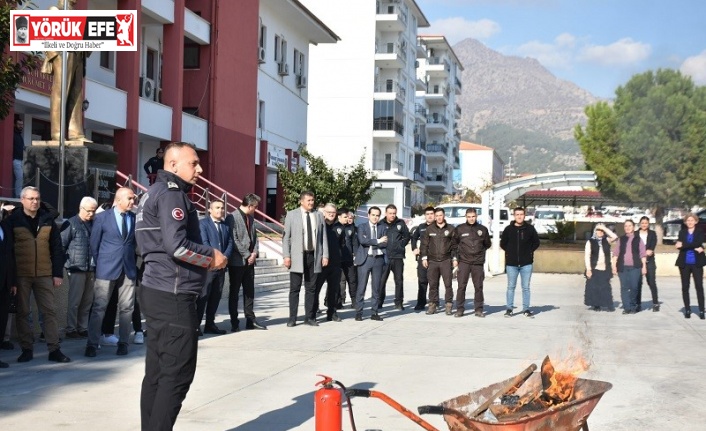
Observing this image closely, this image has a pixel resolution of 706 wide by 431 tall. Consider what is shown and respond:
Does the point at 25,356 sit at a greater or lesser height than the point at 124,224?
lesser

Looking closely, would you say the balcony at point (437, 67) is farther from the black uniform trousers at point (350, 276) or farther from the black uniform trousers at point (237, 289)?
the black uniform trousers at point (237, 289)

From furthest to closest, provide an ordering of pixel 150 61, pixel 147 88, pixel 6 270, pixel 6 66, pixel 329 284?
pixel 150 61
pixel 147 88
pixel 329 284
pixel 6 66
pixel 6 270

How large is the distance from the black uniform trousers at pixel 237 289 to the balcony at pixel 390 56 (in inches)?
2077

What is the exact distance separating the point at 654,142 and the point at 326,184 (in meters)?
30.7

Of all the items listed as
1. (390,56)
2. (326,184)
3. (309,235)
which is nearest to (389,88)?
(390,56)

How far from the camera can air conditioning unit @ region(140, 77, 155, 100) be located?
1030 inches

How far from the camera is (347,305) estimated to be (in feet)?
58.7

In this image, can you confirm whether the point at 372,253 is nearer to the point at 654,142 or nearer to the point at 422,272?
the point at 422,272

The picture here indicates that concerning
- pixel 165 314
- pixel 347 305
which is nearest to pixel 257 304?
pixel 347 305

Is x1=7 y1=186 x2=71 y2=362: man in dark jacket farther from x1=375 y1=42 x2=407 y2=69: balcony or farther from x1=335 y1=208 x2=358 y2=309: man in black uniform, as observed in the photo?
x1=375 y1=42 x2=407 y2=69: balcony

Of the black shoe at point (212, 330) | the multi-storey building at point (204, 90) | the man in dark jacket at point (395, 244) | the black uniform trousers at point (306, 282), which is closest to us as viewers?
the black shoe at point (212, 330)

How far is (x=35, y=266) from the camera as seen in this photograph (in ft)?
32.0

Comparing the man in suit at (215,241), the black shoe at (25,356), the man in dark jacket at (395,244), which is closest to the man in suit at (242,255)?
the man in suit at (215,241)

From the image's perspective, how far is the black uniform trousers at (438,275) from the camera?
15.8 metres
